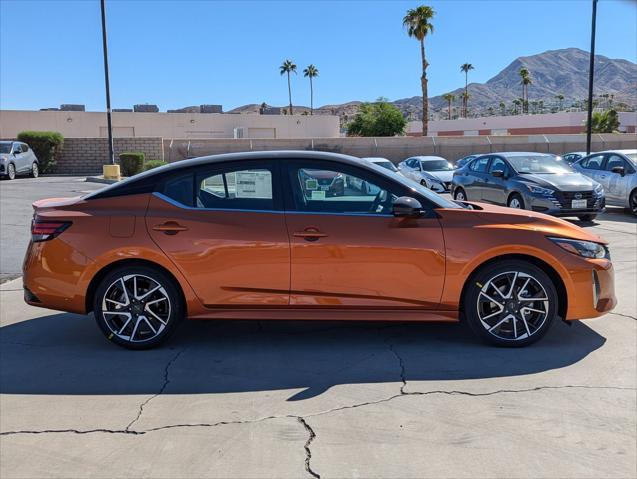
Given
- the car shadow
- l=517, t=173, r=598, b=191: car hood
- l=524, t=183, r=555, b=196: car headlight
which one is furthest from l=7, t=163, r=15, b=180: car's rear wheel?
the car shadow

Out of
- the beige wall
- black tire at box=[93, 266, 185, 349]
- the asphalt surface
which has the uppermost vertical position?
the beige wall

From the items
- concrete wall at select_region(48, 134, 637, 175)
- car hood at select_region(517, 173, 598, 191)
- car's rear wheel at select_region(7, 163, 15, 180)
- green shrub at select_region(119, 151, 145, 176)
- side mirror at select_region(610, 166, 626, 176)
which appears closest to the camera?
car hood at select_region(517, 173, 598, 191)

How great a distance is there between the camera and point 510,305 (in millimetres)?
4922

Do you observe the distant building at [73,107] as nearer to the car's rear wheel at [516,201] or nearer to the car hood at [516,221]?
the car's rear wheel at [516,201]

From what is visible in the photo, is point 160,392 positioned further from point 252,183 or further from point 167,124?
point 167,124

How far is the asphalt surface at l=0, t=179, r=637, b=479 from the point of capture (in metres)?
3.36

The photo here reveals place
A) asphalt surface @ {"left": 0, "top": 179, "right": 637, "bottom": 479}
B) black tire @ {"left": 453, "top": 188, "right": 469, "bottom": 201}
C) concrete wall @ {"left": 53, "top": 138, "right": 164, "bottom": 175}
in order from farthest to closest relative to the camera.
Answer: concrete wall @ {"left": 53, "top": 138, "right": 164, "bottom": 175}, black tire @ {"left": 453, "top": 188, "right": 469, "bottom": 201}, asphalt surface @ {"left": 0, "top": 179, "right": 637, "bottom": 479}

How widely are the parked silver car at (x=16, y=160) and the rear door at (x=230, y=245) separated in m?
24.3

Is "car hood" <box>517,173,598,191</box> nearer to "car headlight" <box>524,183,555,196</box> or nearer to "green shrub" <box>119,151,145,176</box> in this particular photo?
"car headlight" <box>524,183,555,196</box>

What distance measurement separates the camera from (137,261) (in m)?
4.96

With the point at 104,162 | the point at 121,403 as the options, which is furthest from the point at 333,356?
the point at 104,162

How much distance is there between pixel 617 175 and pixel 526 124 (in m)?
69.2

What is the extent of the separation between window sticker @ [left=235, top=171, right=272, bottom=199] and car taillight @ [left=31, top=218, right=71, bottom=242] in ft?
4.66

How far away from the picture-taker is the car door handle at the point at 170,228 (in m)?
4.89
